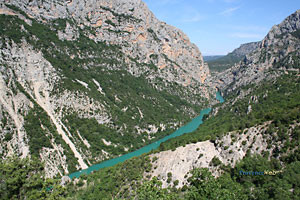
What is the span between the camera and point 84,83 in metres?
101

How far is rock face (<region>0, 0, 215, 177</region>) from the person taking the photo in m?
70.0

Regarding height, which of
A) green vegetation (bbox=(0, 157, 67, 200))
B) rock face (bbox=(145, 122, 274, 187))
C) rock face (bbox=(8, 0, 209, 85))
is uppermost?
rock face (bbox=(8, 0, 209, 85))

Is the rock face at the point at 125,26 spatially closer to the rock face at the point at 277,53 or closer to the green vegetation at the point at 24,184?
the rock face at the point at 277,53

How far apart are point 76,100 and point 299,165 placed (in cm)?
7647

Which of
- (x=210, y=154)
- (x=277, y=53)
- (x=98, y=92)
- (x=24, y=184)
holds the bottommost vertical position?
(x=210, y=154)

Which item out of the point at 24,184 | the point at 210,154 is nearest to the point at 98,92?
the point at 210,154

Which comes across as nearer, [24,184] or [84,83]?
[24,184]

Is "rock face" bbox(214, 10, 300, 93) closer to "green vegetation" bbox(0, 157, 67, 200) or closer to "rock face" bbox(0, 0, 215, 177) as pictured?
"rock face" bbox(0, 0, 215, 177)

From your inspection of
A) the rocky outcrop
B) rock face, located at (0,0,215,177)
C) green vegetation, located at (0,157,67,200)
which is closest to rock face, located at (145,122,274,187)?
the rocky outcrop

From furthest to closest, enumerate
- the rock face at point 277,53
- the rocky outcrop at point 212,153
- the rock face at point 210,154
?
the rock face at point 277,53 < the rock face at point 210,154 < the rocky outcrop at point 212,153

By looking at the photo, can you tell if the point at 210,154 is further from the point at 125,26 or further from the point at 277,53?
the point at 277,53

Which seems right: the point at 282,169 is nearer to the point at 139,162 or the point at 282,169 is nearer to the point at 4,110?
the point at 139,162

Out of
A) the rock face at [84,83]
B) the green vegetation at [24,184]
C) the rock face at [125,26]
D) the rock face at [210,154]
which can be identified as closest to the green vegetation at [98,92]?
the rock face at [84,83]

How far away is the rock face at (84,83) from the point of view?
230 ft
